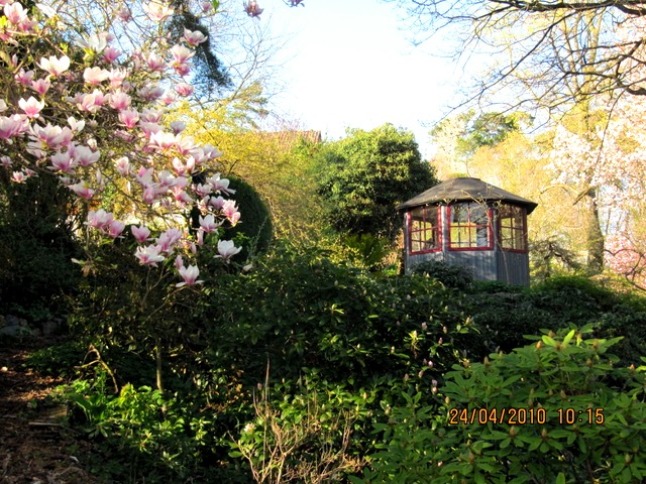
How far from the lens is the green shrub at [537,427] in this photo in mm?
2219

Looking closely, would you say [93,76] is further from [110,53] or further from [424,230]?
[424,230]

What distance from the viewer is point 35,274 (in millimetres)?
6125

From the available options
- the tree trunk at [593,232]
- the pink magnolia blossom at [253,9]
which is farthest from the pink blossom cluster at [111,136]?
the tree trunk at [593,232]

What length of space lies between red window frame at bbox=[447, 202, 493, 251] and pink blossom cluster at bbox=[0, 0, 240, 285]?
14.0m

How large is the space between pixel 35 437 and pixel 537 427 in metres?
2.89

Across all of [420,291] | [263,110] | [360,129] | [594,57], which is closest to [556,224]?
[360,129]

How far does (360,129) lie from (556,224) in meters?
7.73

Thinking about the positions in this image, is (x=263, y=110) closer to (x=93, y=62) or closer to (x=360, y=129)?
(x=360, y=129)

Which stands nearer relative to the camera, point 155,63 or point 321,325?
point 155,63

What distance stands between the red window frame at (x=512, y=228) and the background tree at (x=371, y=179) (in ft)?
14.0

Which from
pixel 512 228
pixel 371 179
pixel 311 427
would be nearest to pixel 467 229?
pixel 512 228

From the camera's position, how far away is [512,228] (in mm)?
16828

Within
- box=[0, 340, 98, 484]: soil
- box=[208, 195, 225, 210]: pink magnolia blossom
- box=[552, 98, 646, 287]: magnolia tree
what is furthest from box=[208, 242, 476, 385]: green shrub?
box=[552, 98, 646, 287]: magnolia tree
